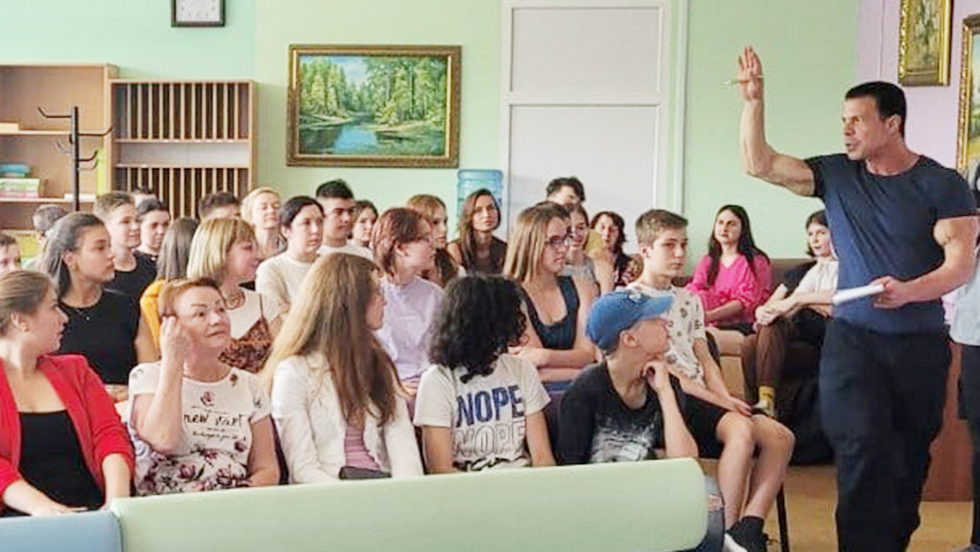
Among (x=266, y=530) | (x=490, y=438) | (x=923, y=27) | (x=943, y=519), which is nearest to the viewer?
(x=266, y=530)

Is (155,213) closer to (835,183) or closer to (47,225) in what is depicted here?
(47,225)

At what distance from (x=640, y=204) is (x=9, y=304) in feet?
19.5

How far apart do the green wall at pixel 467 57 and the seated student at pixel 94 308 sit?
15.1 ft

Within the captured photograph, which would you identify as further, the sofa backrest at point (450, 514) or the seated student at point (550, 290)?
the seated student at point (550, 290)

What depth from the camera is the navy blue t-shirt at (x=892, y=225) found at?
128 inches

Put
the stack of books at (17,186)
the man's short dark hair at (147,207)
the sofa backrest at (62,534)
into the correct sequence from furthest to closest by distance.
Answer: the stack of books at (17,186) < the man's short dark hair at (147,207) < the sofa backrest at (62,534)

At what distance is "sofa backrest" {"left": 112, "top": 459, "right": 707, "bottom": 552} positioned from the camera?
5.82 feet

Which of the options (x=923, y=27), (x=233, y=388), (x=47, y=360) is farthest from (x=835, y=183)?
(x=923, y=27)

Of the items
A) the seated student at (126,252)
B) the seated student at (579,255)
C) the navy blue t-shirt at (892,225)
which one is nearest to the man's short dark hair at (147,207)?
the seated student at (126,252)

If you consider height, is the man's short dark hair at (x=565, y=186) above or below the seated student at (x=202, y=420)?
above

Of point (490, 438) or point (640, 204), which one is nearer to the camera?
point (490, 438)

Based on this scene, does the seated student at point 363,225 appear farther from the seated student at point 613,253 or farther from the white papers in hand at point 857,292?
the white papers in hand at point 857,292

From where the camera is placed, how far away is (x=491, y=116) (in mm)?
8289

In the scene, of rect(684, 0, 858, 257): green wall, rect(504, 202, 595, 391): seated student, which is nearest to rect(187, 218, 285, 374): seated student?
rect(504, 202, 595, 391): seated student
